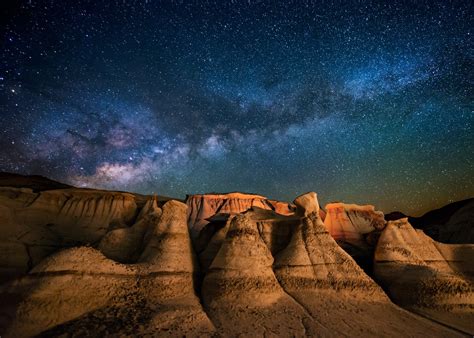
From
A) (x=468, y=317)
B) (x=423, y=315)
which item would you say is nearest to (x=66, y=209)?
(x=423, y=315)

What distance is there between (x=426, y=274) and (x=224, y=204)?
110 feet

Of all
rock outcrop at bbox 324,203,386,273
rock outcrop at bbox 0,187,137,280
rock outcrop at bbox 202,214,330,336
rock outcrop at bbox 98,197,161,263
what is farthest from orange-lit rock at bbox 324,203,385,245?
rock outcrop at bbox 98,197,161,263

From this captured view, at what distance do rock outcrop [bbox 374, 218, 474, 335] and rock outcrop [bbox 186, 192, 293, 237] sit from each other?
26410mm

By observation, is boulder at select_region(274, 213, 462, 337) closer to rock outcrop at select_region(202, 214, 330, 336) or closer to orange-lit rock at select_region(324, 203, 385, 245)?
rock outcrop at select_region(202, 214, 330, 336)

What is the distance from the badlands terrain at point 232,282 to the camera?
8266 millimetres

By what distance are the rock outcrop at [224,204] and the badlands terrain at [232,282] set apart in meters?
24.0

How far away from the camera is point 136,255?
12.9 metres

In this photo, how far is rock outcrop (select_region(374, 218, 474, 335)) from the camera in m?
12.0

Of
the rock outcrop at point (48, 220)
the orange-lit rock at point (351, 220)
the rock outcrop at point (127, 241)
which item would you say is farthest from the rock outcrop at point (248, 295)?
the orange-lit rock at point (351, 220)

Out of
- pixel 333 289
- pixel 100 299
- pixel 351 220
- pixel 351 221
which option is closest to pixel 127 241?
pixel 100 299

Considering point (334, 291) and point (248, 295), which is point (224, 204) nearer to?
point (334, 291)

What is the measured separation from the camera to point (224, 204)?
45.0 metres

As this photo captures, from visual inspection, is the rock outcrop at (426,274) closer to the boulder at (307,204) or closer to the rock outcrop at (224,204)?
the boulder at (307,204)

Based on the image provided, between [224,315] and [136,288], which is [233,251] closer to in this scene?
[224,315]
